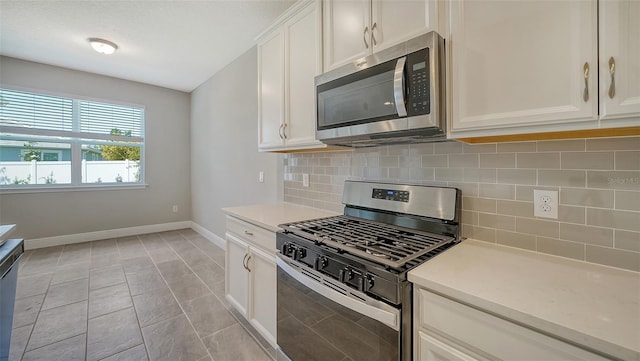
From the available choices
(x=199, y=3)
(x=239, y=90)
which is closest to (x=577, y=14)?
(x=199, y=3)

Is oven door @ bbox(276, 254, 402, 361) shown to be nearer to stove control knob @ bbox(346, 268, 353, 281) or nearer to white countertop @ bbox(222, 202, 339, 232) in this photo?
stove control knob @ bbox(346, 268, 353, 281)

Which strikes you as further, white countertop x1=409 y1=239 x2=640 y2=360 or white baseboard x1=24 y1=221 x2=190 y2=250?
white baseboard x1=24 y1=221 x2=190 y2=250

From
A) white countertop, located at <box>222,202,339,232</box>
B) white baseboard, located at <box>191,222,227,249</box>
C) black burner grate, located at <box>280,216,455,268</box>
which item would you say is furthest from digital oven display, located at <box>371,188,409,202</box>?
white baseboard, located at <box>191,222,227,249</box>

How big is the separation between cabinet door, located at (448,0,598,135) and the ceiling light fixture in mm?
3768

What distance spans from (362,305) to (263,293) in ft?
3.13

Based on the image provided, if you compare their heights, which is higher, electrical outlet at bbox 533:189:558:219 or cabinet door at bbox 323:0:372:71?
cabinet door at bbox 323:0:372:71

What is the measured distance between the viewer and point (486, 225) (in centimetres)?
131

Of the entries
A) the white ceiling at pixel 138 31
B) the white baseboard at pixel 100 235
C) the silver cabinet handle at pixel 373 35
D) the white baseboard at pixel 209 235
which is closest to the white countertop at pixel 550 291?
the silver cabinet handle at pixel 373 35

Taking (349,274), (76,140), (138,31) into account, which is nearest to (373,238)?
(349,274)

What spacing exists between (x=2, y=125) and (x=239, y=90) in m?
3.25

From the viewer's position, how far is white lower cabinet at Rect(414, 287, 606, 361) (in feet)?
2.30

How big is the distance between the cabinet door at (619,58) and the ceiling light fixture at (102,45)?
167 inches

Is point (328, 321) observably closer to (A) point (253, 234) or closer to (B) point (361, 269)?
(B) point (361, 269)

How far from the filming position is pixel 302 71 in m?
1.91
